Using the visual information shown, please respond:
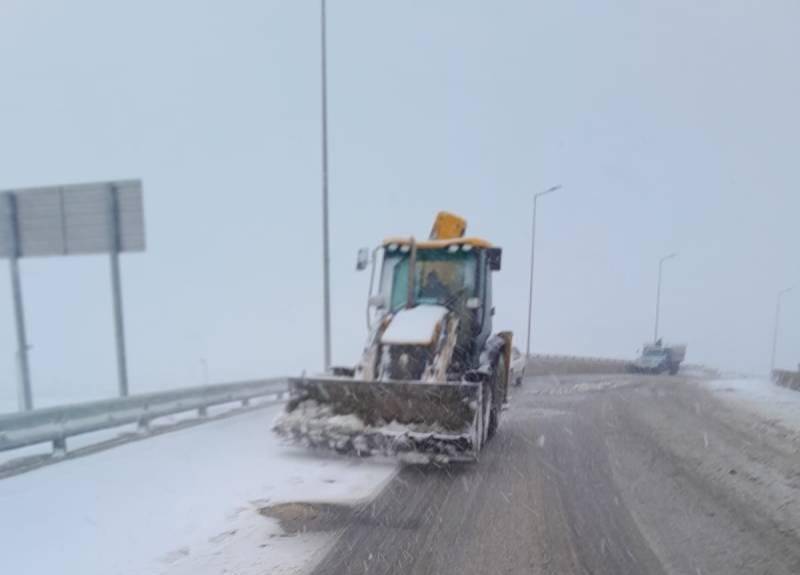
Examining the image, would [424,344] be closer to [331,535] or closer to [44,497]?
[331,535]

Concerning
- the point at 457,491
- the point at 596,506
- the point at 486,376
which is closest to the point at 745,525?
the point at 596,506

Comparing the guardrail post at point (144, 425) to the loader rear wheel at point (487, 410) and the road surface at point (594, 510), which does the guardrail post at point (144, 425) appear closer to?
the road surface at point (594, 510)

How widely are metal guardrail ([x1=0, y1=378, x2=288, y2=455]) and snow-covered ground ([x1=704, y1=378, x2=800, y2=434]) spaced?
32.6 feet

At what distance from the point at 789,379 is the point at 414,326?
16276mm

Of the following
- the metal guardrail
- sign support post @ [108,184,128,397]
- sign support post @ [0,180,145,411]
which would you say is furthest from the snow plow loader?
sign support post @ [0,180,145,411]

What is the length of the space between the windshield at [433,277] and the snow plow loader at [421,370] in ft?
0.05

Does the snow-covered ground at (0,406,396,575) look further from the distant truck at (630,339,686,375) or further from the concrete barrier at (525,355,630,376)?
the distant truck at (630,339,686,375)

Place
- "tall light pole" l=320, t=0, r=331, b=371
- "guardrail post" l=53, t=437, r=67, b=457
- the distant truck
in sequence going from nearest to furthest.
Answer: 1. "guardrail post" l=53, t=437, r=67, b=457
2. "tall light pole" l=320, t=0, r=331, b=371
3. the distant truck

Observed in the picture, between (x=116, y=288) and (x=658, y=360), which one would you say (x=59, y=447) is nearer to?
(x=116, y=288)

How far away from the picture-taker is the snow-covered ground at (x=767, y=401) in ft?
32.7

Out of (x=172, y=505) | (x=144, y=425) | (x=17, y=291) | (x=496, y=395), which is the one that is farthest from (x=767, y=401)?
(x=17, y=291)

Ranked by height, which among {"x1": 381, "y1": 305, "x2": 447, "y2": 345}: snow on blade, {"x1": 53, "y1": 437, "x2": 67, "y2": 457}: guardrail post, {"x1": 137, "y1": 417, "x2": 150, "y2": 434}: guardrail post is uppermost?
{"x1": 381, "y1": 305, "x2": 447, "y2": 345}: snow on blade

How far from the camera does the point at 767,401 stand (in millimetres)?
12750

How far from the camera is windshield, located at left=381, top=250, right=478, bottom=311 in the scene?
8227 millimetres
